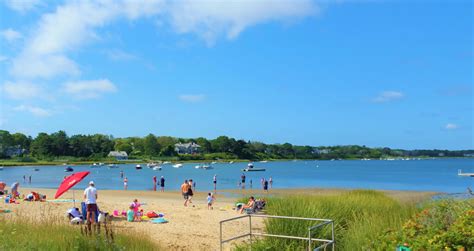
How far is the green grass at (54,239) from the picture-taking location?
333 inches

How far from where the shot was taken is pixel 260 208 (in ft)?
72.1

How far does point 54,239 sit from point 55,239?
0.02 m

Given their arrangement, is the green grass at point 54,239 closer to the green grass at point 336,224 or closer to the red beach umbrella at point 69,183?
the green grass at point 336,224

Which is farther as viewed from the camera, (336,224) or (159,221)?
(159,221)

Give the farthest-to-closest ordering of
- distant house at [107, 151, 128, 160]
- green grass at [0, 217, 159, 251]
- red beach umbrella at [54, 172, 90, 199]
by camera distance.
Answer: distant house at [107, 151, 128, 160], red beach umbrella at [54, 172, 90, 199], green grass at [0, 217, 159, 251]

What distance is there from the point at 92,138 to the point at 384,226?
188 metres

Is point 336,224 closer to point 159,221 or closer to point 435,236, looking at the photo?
point 435,236

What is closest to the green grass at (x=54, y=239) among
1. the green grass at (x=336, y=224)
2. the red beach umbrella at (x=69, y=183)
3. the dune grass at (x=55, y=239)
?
the dune grass at (x=55, y=239)

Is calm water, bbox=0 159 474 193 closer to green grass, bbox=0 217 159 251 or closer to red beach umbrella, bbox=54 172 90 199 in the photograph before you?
red beach umbrella, bbox=54 172 90 199

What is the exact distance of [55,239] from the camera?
9.16m

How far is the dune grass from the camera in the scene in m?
8.47

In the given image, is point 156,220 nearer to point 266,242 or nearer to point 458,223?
point 266,242

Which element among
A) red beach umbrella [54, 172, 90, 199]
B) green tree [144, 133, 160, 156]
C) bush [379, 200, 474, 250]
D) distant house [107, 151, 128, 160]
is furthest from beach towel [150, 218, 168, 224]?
green tree [144, 133, 160, 156]

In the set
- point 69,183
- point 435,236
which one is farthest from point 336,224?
point 69,183
